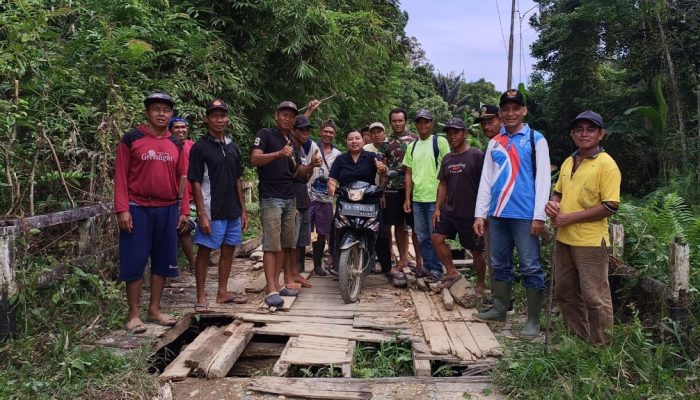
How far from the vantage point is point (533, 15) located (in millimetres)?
19875

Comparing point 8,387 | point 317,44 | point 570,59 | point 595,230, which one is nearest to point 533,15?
point 570,59

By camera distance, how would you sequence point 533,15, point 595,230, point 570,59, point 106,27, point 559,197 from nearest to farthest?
point 595,230, point 559,197, point 106,27, point 570,59, point 533,15

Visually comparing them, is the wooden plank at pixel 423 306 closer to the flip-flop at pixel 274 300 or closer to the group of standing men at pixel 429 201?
the group of standing men at pixel 429 201

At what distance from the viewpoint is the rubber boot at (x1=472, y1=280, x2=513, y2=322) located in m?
4.45

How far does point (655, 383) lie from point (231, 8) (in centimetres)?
846

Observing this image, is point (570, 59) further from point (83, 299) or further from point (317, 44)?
point (83, 299)

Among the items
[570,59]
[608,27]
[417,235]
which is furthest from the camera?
[570,59]

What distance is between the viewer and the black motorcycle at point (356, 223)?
5129mm

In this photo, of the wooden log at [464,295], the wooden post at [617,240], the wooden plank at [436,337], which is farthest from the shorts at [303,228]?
the wooden post at [617,240]

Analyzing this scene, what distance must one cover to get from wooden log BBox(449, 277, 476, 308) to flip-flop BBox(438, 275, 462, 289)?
160 millimetres

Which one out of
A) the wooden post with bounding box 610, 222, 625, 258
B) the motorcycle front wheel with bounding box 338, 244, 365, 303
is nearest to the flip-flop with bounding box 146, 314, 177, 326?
the motorcycle front wheel with bounding box 338, 244, 365, 303

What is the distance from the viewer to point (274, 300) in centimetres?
483

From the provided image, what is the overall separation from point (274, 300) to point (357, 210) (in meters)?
1.21

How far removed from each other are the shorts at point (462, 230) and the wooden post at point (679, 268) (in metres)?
1.77
